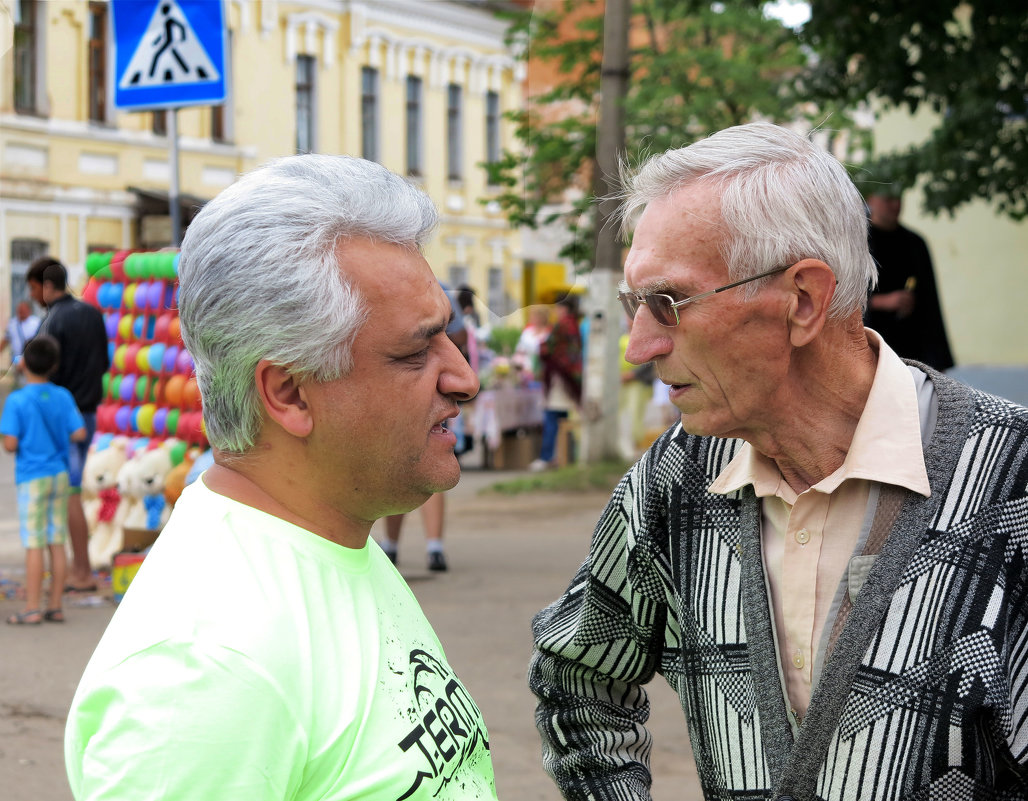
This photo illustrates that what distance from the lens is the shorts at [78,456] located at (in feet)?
27.0

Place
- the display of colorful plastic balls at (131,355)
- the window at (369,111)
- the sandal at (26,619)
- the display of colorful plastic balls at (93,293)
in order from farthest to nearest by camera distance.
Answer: the window at (369,111) < the display of colorful plastic balls at (93,293) < the display of colorful plastic balls at (131,355) < the sandal at (26,619)

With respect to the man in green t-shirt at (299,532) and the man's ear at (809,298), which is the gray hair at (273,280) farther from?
the man's ear at (809,298)

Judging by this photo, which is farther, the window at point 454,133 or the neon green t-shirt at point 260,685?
the window at point 454,133

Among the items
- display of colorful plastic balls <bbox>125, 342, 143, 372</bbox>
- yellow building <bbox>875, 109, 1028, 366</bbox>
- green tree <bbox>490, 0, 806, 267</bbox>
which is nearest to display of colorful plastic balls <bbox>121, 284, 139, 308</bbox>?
display of colorful plastic balls <bbox>125, 342, 143, 372</bbox>

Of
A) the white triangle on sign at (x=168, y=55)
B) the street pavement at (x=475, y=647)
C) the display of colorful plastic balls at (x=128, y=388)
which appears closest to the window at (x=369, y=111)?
the street pavement at (x=475, y=647)

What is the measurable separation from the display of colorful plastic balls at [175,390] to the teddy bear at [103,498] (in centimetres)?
49

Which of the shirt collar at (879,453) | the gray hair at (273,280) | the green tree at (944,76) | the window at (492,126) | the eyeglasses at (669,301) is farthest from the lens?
the window at (492,126)

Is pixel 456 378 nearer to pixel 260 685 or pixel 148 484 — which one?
pixel 260 685

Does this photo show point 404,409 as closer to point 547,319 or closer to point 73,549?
point 73,549

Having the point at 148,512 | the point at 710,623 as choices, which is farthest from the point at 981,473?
the point at 148,512

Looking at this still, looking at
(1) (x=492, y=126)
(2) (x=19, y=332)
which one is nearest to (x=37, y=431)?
(2) (x=19, y=332)

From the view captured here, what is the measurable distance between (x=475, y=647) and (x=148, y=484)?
2311mm

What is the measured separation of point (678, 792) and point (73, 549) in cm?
463

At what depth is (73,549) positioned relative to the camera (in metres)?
8.05
